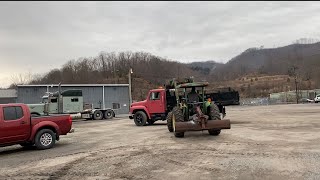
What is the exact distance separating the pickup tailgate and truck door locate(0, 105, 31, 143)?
1.20ft

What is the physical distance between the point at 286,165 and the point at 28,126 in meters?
8.86

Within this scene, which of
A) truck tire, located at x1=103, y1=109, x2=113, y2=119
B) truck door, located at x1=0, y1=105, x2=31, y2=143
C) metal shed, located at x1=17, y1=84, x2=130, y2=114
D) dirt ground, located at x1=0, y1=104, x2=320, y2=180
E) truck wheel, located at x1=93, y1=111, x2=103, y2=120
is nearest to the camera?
dirt ground, located at x1=0, y1=104, x2=320, y2=180

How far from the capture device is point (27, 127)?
1341cm

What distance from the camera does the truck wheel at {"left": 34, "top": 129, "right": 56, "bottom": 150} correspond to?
45.1ft

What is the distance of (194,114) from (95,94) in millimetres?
35833

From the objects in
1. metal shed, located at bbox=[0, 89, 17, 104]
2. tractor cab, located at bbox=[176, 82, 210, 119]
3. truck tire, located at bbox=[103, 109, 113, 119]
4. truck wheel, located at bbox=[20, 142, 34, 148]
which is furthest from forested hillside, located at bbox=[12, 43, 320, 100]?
truck wheel, located at bbox=[20, 142, 34, 148]

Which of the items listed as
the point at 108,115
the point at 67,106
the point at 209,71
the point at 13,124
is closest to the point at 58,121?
the point at 13,124

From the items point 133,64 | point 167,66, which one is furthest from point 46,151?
point 133,64

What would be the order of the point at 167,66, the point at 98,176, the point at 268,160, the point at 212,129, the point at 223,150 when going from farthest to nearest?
1. the point at 167,66
2. the point at 212,129
3. the point at 223,150
4. the point at 268,160
5. the point at 98,176

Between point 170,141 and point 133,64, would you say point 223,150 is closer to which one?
point 170,141

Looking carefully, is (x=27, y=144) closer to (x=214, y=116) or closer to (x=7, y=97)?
Answer: (x=214, y=116)

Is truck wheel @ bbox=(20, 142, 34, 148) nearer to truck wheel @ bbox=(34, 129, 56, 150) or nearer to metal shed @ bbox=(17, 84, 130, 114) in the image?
truck wheel @ bbox=(34, 129, 56, 150)

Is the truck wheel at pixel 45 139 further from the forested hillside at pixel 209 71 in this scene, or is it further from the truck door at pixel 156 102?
the forested hillside at pixel 209 71

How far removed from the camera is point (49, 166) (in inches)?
399
